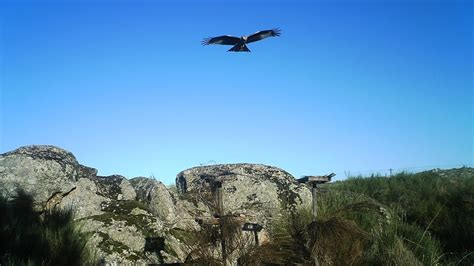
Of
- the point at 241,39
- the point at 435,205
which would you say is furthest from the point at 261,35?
the point at 435,205

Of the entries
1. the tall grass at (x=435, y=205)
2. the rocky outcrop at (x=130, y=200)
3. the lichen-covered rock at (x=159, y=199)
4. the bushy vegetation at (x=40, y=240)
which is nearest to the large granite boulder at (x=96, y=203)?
the rocky outcrop at (x=130, y=200)

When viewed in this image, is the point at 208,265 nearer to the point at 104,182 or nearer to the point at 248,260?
the point at 248,260

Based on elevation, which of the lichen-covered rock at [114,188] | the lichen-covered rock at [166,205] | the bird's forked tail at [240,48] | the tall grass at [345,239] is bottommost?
the tall grass at [345,239]

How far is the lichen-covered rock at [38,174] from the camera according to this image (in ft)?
25.8

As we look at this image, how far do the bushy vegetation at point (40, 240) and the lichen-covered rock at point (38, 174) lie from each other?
61 centimetres

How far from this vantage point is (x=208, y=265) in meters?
6.43

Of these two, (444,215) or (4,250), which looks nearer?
(4,250)

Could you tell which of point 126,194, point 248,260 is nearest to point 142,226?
point 126,194

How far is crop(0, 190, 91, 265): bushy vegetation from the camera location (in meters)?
5.84

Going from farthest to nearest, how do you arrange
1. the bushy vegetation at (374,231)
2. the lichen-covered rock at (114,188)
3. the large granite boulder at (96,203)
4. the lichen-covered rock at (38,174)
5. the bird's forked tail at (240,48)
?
1. the lichen-covered rock at (114,188)
2. the bird's forked tail at (240,48)
3. the lichen-covered rock at (38,174)
4. the large granite boulder at (96,203)
5. the bushy vegetation at (374,231)

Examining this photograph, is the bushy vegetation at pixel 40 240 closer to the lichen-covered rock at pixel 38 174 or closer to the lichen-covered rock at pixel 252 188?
the lichen-covered rock at pixel 38 174

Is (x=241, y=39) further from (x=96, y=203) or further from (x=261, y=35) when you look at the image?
(x=96, y=203)

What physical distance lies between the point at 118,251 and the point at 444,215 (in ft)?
23.0

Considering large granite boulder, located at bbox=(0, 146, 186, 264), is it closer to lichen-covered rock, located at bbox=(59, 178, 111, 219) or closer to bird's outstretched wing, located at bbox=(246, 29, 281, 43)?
lichen-covered rock, located at bbox=(59, 178, 111, 219)
